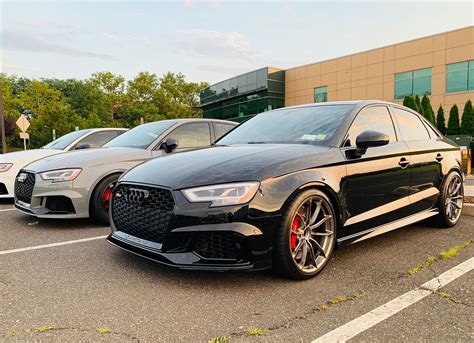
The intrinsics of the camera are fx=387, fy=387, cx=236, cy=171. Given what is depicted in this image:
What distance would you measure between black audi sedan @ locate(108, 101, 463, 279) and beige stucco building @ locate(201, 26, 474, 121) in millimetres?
26553

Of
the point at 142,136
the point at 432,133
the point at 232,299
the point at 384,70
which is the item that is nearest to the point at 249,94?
the point at 384,70

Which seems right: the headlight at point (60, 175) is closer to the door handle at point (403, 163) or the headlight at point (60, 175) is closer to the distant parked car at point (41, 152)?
the distant parked car at point (41, 152)

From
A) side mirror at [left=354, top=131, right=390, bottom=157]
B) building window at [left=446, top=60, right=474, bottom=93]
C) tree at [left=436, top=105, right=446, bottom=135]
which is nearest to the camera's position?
side mirror at [left=354, top=131, right=390, bottom=157]

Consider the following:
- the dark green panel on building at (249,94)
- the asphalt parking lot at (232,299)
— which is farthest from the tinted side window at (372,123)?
the dark green panel on building at (249,94)

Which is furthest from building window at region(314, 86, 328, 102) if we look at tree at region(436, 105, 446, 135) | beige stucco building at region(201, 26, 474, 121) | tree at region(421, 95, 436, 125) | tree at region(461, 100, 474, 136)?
tree at region(421, 95, 436, 125)

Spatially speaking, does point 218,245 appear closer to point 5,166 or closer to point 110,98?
point 5,166

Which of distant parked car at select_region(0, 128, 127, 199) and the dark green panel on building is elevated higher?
the dark green panel on building

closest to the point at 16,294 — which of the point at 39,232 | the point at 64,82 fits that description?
the point at 39,232

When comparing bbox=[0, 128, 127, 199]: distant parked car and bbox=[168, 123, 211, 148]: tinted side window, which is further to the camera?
bbox=[0, 128, 127, 199]: distant parked car

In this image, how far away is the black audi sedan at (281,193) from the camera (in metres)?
2.75

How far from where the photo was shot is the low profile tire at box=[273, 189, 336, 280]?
9.40 feet

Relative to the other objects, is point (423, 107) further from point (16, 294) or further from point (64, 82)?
point (64, 82)

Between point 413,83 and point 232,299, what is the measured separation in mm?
31055

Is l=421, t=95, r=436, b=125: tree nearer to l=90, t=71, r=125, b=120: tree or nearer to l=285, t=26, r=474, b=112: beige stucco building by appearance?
l=285, t=26, r=474, b=112: beige stucco building
